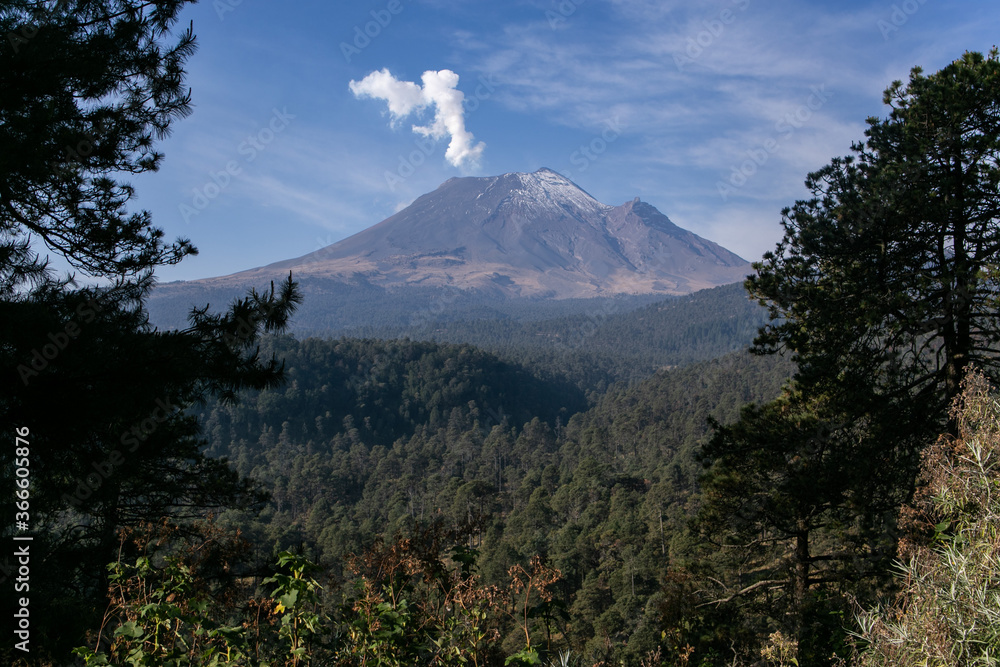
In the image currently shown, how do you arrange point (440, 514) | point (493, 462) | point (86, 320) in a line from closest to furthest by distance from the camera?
point (86, 320), point (440, 514), point (493, 462)

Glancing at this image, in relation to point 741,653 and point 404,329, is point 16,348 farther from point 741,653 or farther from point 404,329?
point 404,329

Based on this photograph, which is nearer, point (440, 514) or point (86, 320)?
point (86, 320)

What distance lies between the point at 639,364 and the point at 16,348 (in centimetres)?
14041

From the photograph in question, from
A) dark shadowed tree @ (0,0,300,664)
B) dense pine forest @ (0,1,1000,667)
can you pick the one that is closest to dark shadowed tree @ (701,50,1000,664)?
dense pine forest @ (0,1,1000,667)

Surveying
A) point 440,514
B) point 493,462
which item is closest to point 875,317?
point 440,514

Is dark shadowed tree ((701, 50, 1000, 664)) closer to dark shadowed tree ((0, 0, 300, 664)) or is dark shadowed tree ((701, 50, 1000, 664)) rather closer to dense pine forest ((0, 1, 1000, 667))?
dense pine forest ((0, 1, 1000, 667))

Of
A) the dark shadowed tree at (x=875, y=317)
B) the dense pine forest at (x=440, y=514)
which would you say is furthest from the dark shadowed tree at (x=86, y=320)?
the dark shadowed tree at (x=875, y=317)

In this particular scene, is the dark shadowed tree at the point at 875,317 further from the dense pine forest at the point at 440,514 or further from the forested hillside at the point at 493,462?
the forested hillside at the point at 493,462

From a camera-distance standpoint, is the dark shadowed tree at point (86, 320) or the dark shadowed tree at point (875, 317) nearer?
the dark shadowed tree at point (86, 320)

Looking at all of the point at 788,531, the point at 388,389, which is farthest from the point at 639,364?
the point at 788,531

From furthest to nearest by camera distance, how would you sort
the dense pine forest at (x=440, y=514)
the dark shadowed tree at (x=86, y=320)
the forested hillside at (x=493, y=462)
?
the forested hillside at (x=493, y=462) → the dark shadowed tree at (x=86, y=320) → the dense pine forest at (x=440, y=514)

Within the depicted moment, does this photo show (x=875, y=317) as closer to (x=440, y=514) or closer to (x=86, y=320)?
(x=440, y=514)

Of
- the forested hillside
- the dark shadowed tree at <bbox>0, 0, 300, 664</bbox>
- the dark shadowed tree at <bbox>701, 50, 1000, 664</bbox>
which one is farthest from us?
the forested hillside

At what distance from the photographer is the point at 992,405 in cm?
298
